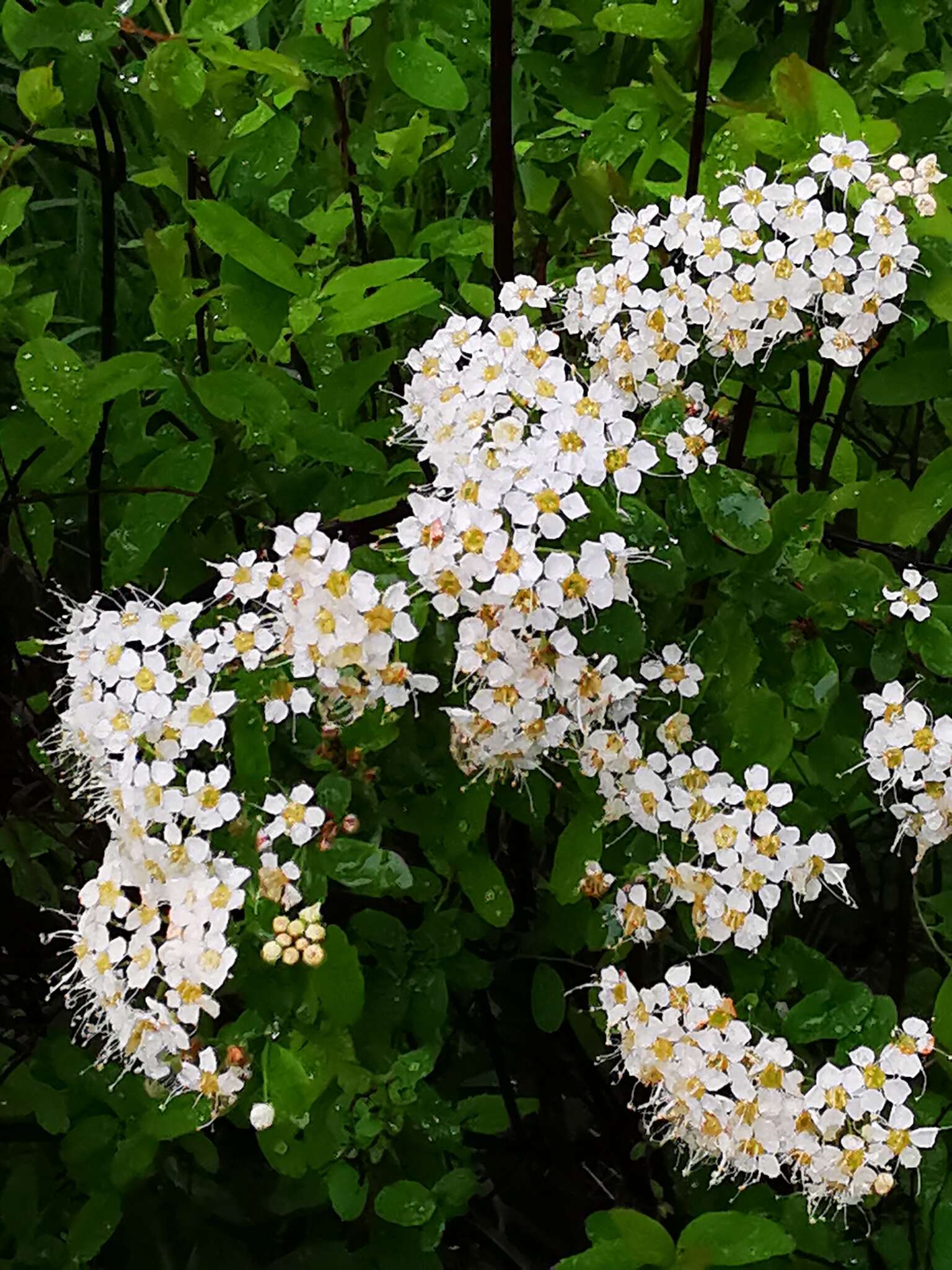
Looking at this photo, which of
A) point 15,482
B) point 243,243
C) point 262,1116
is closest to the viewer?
point 262,1116

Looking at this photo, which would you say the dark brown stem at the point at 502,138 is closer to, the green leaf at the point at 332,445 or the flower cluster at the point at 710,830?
the green leaf at the point at 332,445

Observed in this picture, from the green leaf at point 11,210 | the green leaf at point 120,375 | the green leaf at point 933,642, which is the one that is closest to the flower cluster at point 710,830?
the green leaf at point 933,642

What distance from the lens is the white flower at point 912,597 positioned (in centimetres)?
68

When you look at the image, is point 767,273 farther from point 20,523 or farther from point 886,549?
point 20,523

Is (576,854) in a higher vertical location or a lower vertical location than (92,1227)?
higher

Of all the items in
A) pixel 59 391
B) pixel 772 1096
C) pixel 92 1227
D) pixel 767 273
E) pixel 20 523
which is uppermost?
pixel 767 273

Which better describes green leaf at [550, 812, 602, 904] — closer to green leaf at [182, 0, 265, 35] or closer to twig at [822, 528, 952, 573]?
twig at [822, 528, 952, 573]

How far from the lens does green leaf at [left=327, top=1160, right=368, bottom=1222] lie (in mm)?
714

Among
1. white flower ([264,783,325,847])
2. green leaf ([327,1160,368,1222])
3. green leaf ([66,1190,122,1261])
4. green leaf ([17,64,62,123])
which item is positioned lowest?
green leaf ([66,1190,122,1261])

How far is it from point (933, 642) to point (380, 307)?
364 millimetres

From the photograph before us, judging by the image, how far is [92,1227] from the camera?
2.65ft

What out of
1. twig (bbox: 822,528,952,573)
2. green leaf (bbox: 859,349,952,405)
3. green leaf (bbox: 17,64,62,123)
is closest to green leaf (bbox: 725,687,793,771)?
twig (bbox: 822,528,952,573)

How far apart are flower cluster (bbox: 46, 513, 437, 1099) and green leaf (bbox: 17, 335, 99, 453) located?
0.15 m

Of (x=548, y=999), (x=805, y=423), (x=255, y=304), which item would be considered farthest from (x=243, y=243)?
(x=548, y=999)
